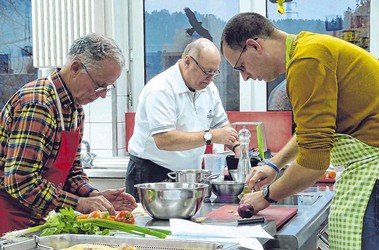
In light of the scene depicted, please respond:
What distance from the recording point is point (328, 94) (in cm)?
217

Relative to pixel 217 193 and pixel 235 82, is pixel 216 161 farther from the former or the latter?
pixel 235 82

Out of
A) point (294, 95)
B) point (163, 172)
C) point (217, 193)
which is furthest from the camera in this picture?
point (163, 172)

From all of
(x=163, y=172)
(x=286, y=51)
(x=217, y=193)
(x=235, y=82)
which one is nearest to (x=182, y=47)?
(x=235, y=82)

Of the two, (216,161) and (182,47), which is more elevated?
(182,47)

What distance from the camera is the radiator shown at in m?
4.62

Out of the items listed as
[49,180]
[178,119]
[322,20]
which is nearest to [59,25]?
[178,119]

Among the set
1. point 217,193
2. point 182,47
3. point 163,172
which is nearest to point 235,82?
point 182,47

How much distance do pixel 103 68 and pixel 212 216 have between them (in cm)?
72

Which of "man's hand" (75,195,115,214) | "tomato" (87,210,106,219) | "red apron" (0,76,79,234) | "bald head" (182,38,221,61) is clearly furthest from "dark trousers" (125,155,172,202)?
"tomato" (87,210,106,219)

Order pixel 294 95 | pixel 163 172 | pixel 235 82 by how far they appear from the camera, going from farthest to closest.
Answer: pixel 235 82 → pixel 163 172 → pixel 294 95

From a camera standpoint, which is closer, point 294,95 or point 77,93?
point 294,95

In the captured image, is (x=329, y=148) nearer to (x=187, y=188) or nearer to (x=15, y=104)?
(x=187, y=188)

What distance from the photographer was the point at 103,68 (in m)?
2.54

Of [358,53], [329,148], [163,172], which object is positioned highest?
[358,53]
